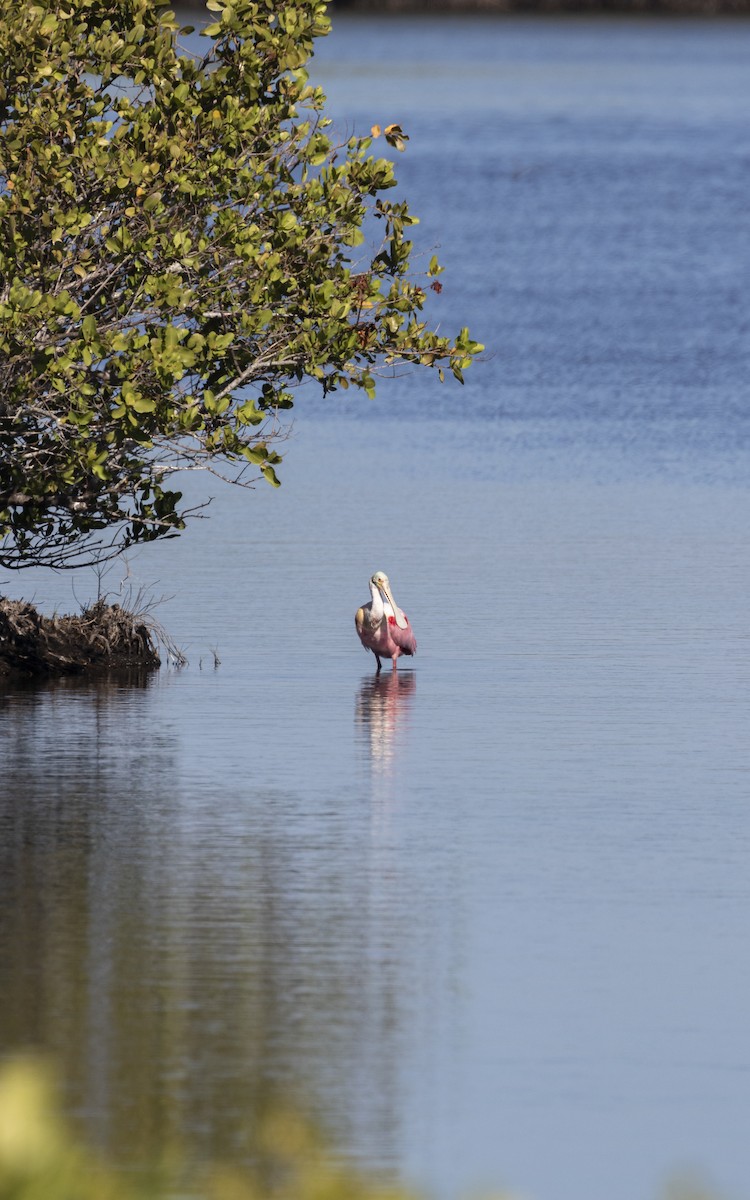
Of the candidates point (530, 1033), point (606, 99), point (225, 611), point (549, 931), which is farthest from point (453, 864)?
point (606, 99)

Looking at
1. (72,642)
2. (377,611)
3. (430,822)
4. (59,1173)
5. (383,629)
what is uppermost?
(377,611)

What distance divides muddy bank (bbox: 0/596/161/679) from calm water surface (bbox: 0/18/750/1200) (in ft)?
1.46

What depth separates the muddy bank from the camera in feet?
55.5

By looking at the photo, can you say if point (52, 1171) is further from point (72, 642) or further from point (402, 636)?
point (72, 642)

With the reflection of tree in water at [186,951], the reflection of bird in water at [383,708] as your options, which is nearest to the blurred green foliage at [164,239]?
the reflection of bird in water at [383,708]

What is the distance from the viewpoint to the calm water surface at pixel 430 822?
855 centimetres

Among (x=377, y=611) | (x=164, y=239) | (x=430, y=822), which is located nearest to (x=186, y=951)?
(x=430, y=822)

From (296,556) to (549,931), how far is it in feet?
36.3

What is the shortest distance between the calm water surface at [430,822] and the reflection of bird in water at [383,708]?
0.03 m

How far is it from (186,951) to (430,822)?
2456 millimetres

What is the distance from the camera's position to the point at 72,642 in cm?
1711

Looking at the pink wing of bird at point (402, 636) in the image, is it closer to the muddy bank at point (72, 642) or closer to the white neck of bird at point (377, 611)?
the white neck of bird at point (377, 611)

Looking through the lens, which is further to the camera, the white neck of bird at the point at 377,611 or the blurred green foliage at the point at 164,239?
the white neck of bird at the point at 377,611

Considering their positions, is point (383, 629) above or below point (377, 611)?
below
